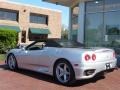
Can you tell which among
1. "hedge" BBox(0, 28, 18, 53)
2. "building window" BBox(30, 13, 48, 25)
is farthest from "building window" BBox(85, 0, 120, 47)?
"building window" BBox(30, 13, 48, 25)

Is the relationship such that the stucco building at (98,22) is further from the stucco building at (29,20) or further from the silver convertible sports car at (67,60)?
the stucco building at (29,20)

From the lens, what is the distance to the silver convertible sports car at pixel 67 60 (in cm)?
827

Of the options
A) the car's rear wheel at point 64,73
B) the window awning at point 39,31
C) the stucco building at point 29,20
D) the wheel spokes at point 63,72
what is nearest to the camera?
the car's rear wheel at point 64,73

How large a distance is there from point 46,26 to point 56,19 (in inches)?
113

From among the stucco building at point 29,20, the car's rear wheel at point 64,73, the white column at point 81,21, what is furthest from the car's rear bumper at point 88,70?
the stucco building at point 29,20

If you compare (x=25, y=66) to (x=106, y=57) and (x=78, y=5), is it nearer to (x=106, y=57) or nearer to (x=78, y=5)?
(x=106, y=57)

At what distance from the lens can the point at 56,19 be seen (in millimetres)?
51969

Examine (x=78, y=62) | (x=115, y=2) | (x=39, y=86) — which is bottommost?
(x=39, y=86)

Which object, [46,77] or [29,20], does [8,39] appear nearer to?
[46,77]

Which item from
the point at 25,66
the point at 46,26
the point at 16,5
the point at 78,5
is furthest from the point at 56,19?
the point at 25,66

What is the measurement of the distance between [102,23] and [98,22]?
291 millimetres

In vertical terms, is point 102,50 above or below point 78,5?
below

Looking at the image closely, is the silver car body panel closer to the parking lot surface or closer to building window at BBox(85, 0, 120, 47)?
the parking lot surface

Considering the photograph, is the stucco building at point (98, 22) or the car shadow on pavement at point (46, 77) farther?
the stucco building at point (98, 22)
